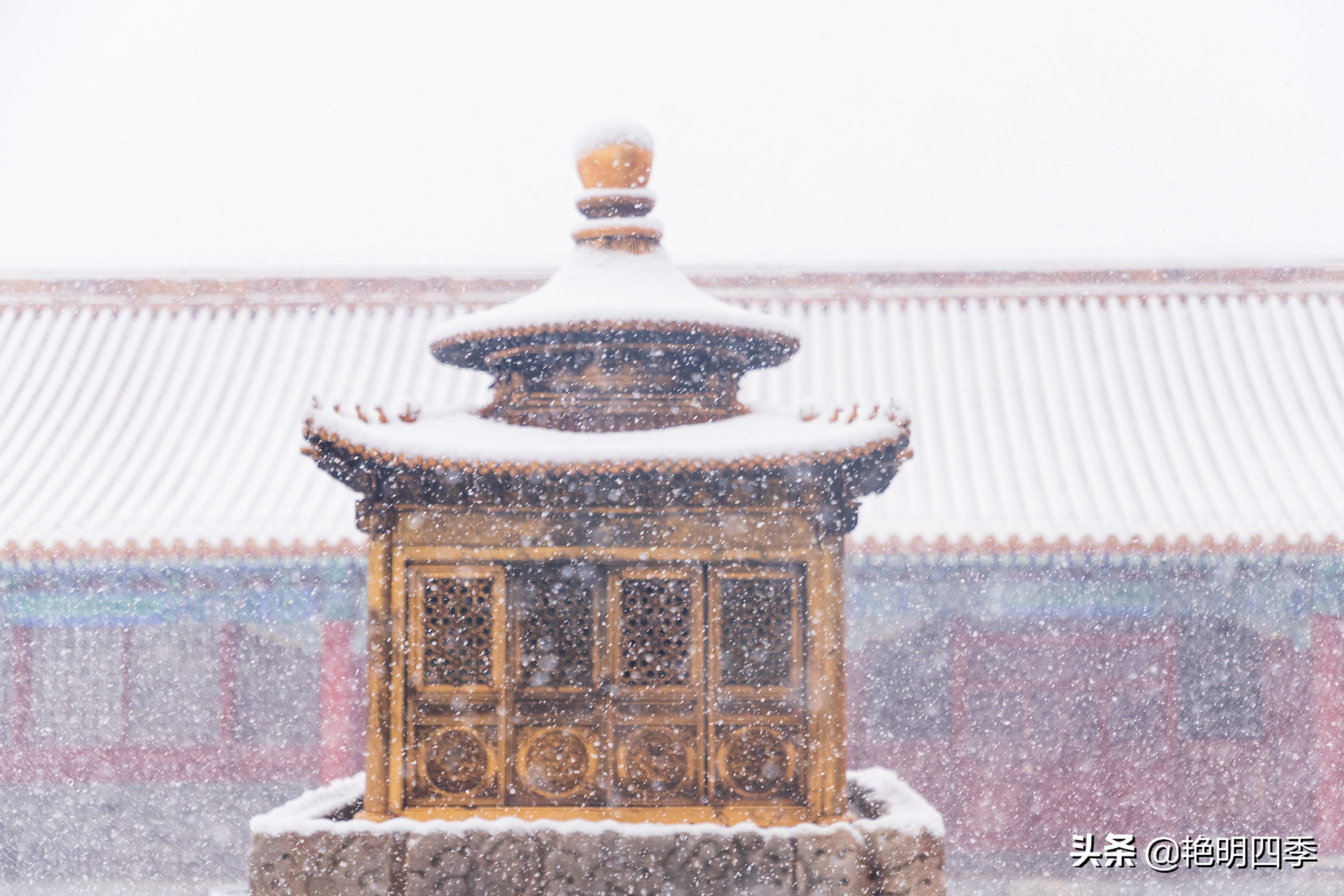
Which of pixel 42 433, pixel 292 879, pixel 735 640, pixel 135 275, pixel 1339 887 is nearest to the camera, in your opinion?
Result: pixel 292 879

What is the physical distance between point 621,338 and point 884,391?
5064mm

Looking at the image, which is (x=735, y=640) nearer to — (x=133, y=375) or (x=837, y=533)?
(x=837, y=533)

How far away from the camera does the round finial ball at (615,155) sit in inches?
264

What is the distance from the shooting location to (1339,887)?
8.92 meters

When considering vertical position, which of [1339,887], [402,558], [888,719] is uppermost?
[402,558]

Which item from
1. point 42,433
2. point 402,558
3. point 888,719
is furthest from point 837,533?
point 42,433

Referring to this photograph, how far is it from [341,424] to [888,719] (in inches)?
224

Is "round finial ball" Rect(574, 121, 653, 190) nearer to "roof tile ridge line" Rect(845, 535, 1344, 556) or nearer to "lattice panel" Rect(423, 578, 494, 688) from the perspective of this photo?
"lattice panel" Rect(423, 578, 494, 688)

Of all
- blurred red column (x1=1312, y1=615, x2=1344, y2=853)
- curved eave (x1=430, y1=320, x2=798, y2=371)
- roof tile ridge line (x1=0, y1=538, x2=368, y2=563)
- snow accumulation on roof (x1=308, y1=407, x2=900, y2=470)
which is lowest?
blurred red column (x1=1312, y1=615, x2=1344, y2=853)

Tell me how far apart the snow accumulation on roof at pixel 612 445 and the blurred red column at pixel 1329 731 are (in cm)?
537

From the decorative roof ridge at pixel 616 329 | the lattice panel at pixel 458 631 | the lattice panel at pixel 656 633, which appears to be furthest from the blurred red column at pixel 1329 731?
the lattice panel at pixel 458 631

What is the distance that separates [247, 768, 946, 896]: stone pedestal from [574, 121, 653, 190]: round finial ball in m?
3.40

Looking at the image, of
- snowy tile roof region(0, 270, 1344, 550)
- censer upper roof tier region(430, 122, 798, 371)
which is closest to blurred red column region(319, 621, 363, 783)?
snowy tile roof region(0, 270, 1344, 550)

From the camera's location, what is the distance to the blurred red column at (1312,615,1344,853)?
30.5 ft
